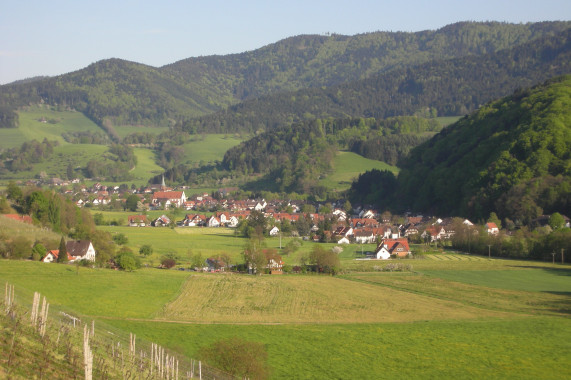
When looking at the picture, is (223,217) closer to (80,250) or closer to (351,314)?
(80,250)

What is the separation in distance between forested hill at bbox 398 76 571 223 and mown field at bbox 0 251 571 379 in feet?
80.8

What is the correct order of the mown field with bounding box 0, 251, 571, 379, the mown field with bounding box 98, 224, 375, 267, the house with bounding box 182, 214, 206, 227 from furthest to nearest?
1. the house with bounding box 182, 214, 206, 227
2. the mown field with bounding box 98, 224, 375, 267
3. the mown field with bounding box 0, 251, 571, 379

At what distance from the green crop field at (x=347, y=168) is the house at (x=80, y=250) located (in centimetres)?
7552

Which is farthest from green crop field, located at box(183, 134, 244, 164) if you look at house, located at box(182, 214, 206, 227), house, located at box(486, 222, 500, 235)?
house, located at box(486, 222, 500, 235)

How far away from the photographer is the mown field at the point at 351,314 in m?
23.6

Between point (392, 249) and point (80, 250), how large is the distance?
87.9 feet

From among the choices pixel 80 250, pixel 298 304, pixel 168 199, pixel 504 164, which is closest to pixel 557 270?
pixel 298 304

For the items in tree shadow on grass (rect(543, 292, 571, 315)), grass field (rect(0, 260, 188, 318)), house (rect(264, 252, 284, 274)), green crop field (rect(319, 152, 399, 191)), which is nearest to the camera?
grass field (rect(0, 260, 188, 318))

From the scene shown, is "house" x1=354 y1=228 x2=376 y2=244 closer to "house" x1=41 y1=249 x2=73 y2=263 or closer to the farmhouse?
the farmhouse

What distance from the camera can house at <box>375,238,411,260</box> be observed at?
184 feet

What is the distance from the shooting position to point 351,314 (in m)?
31.9

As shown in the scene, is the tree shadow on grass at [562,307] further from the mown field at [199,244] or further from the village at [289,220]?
the mown field at [199,244]

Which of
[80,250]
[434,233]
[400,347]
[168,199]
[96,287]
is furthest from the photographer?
[168,199]

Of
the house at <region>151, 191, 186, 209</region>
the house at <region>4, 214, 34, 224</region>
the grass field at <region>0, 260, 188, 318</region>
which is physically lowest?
the grass field at <region>0, 260, 188, 318</region>
